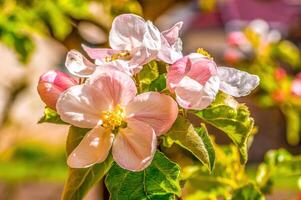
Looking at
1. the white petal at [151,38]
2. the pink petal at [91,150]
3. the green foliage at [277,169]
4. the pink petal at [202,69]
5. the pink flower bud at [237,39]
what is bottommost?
the pink flower bud at [237,39]

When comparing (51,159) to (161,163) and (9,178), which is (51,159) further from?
(161,163)

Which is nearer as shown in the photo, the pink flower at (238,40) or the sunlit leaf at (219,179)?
the sunlit leaf at (219,179)

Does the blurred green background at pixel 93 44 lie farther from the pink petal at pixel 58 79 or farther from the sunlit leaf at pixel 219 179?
the pink petal at pixel 58 79

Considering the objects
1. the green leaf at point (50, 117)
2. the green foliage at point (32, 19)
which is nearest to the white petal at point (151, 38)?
the green leaf at point (50, 117)

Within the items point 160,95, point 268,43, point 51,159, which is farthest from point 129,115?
point 51,159

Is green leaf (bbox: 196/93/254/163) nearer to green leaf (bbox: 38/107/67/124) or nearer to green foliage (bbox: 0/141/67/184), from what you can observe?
green leaf (bbox: 38/107/67/124)

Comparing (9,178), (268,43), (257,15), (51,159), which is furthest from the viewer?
(257,15)

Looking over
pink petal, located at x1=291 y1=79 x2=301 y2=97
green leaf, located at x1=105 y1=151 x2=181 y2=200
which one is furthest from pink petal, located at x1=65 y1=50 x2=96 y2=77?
pink petal, located at x1=291 y1=79 x2=301 y2=97
